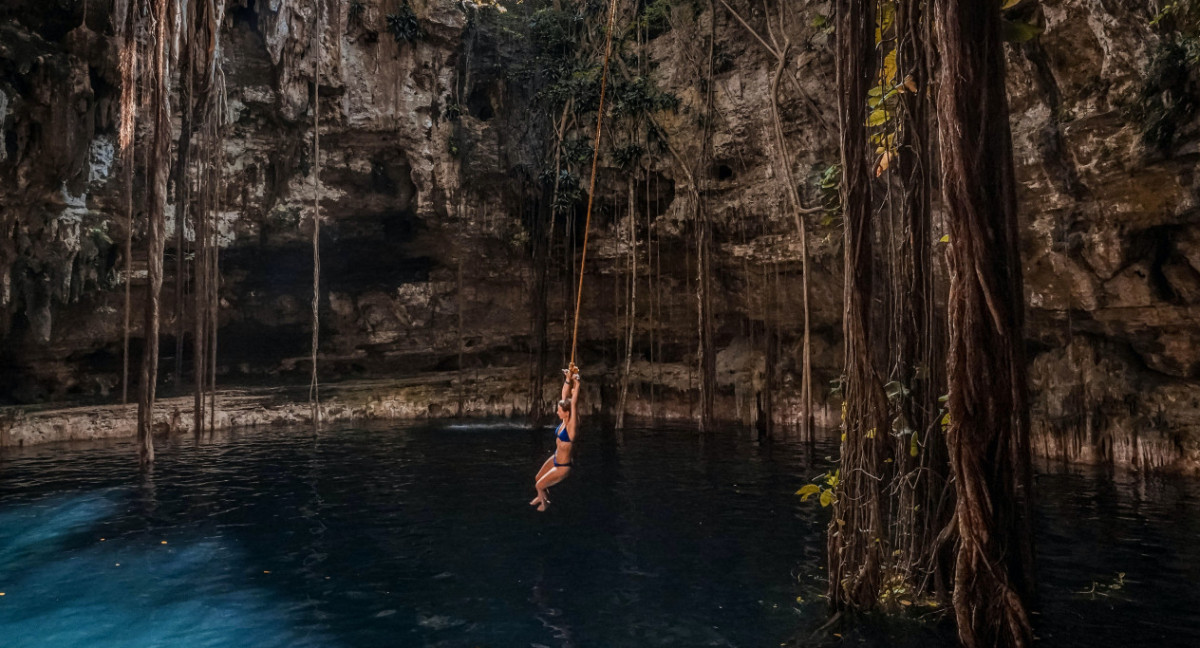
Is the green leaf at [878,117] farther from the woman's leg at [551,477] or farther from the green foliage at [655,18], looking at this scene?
the green foliage at [655,18]

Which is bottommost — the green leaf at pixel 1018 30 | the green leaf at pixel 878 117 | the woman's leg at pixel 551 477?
the woman's leg at pixel 551 477

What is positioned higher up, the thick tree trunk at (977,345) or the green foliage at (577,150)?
the green foliage at (577,150)

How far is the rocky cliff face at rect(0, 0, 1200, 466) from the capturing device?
9.59 metres

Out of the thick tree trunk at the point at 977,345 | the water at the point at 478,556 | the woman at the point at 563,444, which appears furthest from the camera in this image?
the woman at the point at 563,444

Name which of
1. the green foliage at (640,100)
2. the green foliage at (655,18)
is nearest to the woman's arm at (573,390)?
the green foliage at (640,100)

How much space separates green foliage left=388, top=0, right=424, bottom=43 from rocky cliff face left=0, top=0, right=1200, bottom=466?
22 cm

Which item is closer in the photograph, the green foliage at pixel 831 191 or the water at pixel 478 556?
the water at pixel 478 556

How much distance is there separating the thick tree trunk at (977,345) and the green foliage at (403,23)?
1595 centimetres

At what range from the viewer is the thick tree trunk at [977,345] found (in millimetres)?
3119

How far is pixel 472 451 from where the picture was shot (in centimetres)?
1250

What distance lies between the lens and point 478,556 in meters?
6.07

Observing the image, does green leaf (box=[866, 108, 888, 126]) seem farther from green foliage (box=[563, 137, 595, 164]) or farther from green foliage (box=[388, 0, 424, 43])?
green foliage (box=[388, 0, 424, 43])

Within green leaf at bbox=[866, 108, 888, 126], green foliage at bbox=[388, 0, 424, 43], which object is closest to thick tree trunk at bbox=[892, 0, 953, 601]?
green leaf at bbox=[866, 108, 888, 126]

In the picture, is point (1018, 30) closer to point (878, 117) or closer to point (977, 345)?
point (878, 117)
